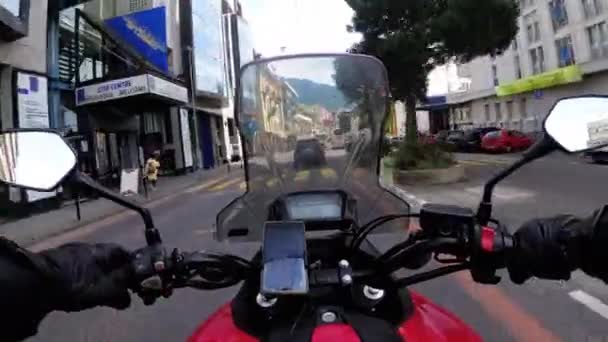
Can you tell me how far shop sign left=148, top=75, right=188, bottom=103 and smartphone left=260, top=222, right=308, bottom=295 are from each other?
2403 cm

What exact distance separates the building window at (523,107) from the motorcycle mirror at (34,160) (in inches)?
1799

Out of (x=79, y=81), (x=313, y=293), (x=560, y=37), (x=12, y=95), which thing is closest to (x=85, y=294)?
(x=313, y=293)

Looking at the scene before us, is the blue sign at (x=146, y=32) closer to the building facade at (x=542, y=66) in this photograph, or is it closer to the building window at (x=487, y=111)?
the building facade at (x=542, y=66)

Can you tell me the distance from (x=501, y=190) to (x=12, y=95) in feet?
43.9

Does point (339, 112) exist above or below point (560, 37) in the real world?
below

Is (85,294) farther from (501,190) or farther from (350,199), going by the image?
(501,190)

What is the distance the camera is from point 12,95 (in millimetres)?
17375

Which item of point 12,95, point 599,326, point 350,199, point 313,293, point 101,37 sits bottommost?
point 599,326

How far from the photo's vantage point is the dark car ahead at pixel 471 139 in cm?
3534

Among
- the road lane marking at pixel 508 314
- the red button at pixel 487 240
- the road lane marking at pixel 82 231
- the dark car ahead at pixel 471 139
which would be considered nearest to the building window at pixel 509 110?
the dark car ahead at pixel 471 139

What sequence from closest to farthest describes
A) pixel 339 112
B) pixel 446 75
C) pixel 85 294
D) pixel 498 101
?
pixel 85 294 → pixel 339 112 → pixel 498 101 → pixel 446 75

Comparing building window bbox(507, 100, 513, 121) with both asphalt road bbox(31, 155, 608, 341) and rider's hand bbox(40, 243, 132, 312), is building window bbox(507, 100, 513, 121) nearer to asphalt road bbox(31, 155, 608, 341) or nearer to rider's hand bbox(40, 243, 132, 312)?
asphalt road bbox(31, 155, 608, 341)

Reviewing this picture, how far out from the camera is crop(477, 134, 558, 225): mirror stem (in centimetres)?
159

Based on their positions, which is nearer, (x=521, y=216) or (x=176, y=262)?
(x=176, y=262)
